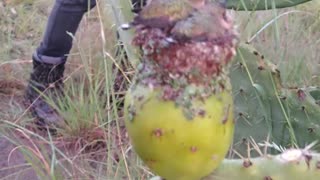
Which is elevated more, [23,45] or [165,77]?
[165,77]

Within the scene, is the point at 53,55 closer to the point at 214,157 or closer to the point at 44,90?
the point at 44,90

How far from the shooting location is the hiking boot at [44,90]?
7.39 ft

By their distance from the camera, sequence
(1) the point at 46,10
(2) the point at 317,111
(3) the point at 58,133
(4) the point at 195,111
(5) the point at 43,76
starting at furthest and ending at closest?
(1) the point at 46,10 → (5) the point at 43,76 → (3) the point at 58,133 → (2) the point at 317,111 → (4) the point at 195,111

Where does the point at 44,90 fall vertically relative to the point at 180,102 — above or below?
below

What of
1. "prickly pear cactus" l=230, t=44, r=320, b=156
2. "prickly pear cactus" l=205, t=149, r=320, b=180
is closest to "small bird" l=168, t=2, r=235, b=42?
"prickly pear cactus" l=205, t=149, r=320, b=180

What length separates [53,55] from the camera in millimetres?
2340

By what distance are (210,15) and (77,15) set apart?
181 centimetres

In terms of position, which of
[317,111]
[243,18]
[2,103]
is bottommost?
[2,103]

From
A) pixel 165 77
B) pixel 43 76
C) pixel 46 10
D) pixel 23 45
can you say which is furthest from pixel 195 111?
pixel 46 10

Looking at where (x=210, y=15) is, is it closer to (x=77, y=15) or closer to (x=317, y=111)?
(x=317, y=111)

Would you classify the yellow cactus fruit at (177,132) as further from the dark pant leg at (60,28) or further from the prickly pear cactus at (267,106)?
the dark pant leg at (60,28)

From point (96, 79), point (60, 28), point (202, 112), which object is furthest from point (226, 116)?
point (60, 28)

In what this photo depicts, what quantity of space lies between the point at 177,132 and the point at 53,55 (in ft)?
6.31

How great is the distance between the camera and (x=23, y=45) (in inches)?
115
